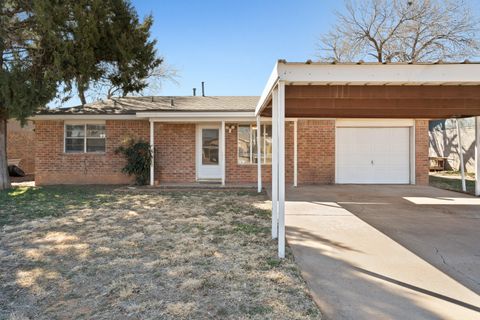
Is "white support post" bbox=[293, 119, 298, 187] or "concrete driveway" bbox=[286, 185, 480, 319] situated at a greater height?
"white support post" bbox=[293, 119, 298, 187]

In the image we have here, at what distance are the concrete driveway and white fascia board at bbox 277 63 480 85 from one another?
2353 mm

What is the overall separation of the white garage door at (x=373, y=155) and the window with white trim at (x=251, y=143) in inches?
109

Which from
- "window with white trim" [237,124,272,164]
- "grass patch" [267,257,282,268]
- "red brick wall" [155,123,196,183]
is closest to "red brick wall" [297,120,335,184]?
"window with white trim" [237,124,272,164]

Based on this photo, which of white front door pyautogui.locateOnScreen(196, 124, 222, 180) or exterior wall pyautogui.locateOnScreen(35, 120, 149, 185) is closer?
exterior wall pyautogui.locateOnScreen(35, 120, 149, 185)

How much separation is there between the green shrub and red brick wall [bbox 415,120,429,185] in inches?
402

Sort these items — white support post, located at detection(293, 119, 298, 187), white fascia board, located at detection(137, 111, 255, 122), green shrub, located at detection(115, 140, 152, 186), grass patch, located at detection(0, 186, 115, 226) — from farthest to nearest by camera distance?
1. white support post, located at detection(293, 119, 298, 187)
2. green shrub, located at detection(115, 140, 152, 186)
3. white fascia board, located at detection(137, 111, 255, 122)
4. grass patch, located at detection(0, 186, 115, 226)

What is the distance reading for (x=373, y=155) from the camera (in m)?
11.9

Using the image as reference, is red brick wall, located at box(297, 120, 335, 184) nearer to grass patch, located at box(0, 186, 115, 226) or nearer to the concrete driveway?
the concrete driveway

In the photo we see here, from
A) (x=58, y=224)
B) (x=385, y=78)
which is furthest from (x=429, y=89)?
(x=58, y=224)

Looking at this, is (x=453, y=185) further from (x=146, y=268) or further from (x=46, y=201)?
(x=46, y=201)

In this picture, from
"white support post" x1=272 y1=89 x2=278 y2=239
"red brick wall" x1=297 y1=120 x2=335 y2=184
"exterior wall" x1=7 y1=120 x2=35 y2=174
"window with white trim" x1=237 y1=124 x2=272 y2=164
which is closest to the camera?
"white support post" x1=272 y1=89 x2=278 y2=239

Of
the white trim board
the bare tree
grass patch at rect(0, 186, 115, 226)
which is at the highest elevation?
the bare tree

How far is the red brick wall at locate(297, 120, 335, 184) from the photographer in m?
11.9

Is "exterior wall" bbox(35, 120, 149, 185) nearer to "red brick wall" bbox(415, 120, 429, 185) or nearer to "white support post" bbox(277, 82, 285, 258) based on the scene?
"white support post" bbox(277, 82, 285, 258)
